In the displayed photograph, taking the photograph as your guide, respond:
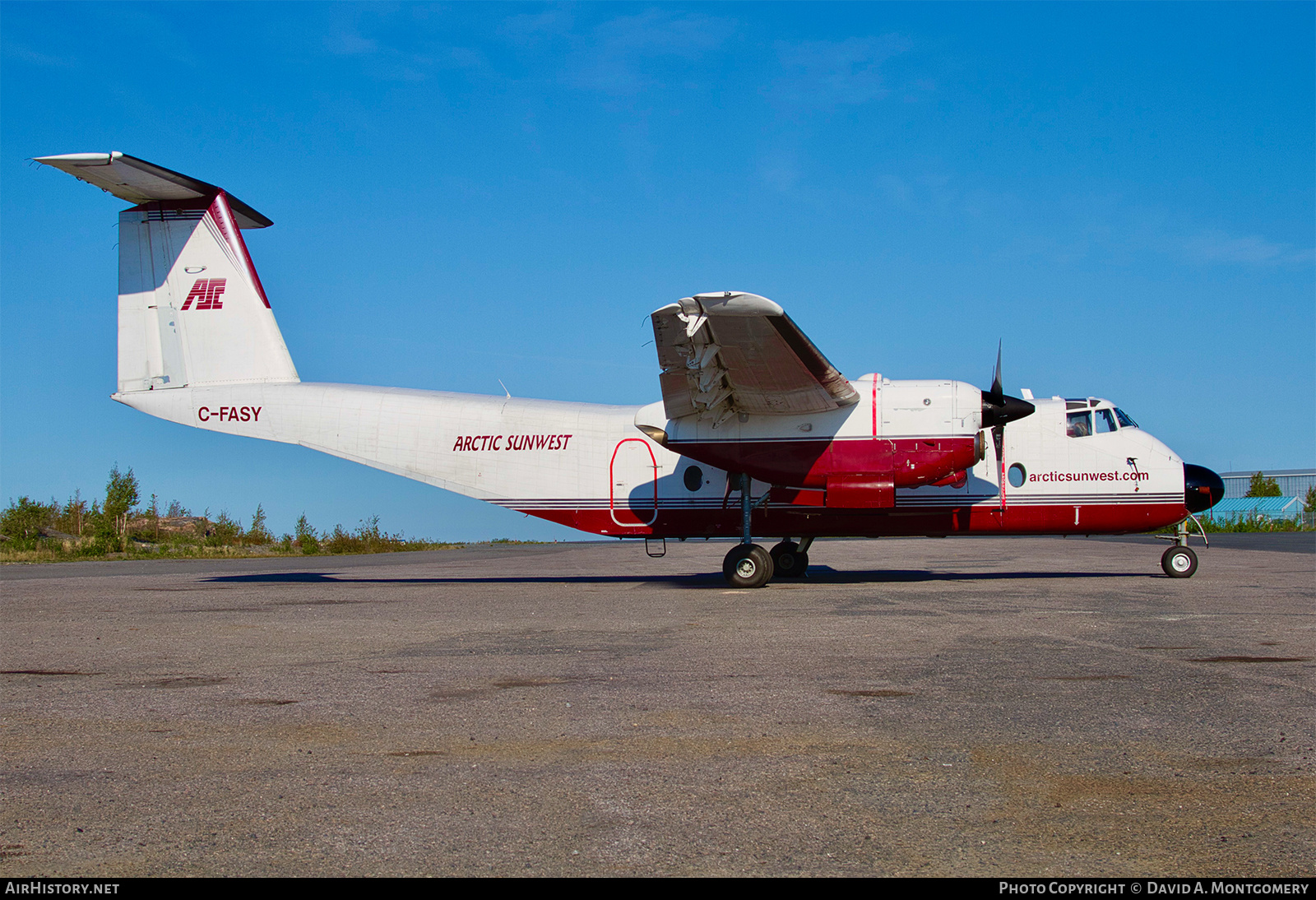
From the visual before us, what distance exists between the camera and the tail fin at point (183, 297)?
16484 millimetres

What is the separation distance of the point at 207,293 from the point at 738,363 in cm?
1038

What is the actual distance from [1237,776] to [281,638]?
319 inches

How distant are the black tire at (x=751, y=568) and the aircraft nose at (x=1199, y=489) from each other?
7462 millimetres

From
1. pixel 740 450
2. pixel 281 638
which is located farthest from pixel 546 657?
pixel 740 450

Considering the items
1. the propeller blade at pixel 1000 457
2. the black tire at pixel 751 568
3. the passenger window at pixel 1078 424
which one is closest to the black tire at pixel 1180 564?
the passenger window at pixel 1078 424

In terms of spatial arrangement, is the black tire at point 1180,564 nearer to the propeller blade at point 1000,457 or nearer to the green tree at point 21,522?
the propeller blade at point 1000,457

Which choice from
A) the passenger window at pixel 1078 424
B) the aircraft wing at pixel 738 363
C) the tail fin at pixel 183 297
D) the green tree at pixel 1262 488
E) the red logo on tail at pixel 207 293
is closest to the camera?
the aircraft wing at pixel 738 363

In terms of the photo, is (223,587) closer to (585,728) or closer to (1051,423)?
(585,728)

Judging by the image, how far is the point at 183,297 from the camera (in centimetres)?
1661

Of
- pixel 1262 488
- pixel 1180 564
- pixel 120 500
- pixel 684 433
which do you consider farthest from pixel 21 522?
pixel 1262 488

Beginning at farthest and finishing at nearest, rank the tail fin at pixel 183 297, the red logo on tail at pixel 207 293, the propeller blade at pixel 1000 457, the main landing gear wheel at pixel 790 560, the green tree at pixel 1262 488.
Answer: the green tree at pixel 1262 488, the main landing gear wheel at pixel 790 560, the red logo on tail at pixel 207 293, the tail fin at pixel 183 297, the propeller blade at pixel 1000 457

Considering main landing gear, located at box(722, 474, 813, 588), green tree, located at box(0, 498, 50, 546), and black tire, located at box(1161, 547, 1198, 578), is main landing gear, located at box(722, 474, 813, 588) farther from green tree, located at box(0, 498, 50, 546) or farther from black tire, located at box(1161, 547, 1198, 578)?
green tree, located at box(0, 498, 50, 546)

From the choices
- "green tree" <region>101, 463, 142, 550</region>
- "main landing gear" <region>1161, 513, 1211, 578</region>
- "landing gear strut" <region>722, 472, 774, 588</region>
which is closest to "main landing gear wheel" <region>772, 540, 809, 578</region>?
"landing gear strut" <region>722, 472, 774, 588</region>

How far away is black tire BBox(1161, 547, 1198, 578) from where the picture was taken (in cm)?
1509
